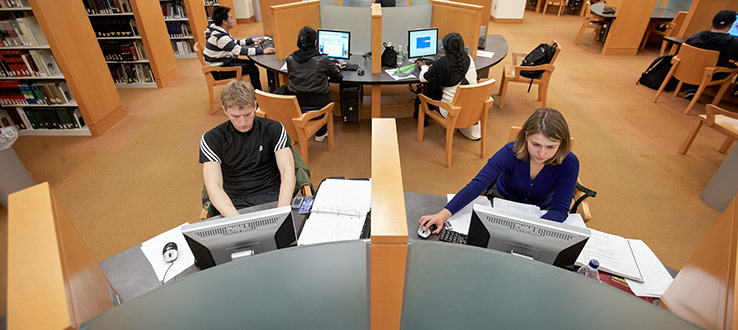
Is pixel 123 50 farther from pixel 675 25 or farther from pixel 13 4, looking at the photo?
pixel 675 25

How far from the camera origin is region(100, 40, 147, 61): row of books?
4840mm

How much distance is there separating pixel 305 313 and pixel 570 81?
5842 millimetres

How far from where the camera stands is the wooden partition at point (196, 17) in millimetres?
5436

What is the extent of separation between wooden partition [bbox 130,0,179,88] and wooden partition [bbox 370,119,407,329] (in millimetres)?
5248

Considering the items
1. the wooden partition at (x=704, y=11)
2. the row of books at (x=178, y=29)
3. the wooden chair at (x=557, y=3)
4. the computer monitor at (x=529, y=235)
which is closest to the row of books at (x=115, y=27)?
the row of books at (x=178, y=29)

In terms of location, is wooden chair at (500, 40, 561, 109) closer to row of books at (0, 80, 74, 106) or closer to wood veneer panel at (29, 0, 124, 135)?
wood veneer panel at (29, 0, 124, 135)

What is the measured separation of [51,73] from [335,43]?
9.61ft

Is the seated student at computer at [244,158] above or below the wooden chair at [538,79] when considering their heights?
above

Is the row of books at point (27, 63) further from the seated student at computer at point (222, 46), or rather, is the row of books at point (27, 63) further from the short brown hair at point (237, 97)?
the short brown hair at point (237, 97)

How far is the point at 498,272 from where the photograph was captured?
0.81 meters

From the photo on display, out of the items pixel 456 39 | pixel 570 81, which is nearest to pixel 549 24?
pixel 570 81

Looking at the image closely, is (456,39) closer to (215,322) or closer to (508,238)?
(508,238)

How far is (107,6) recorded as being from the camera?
4.59 m

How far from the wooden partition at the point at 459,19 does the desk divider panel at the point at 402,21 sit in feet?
0.34
